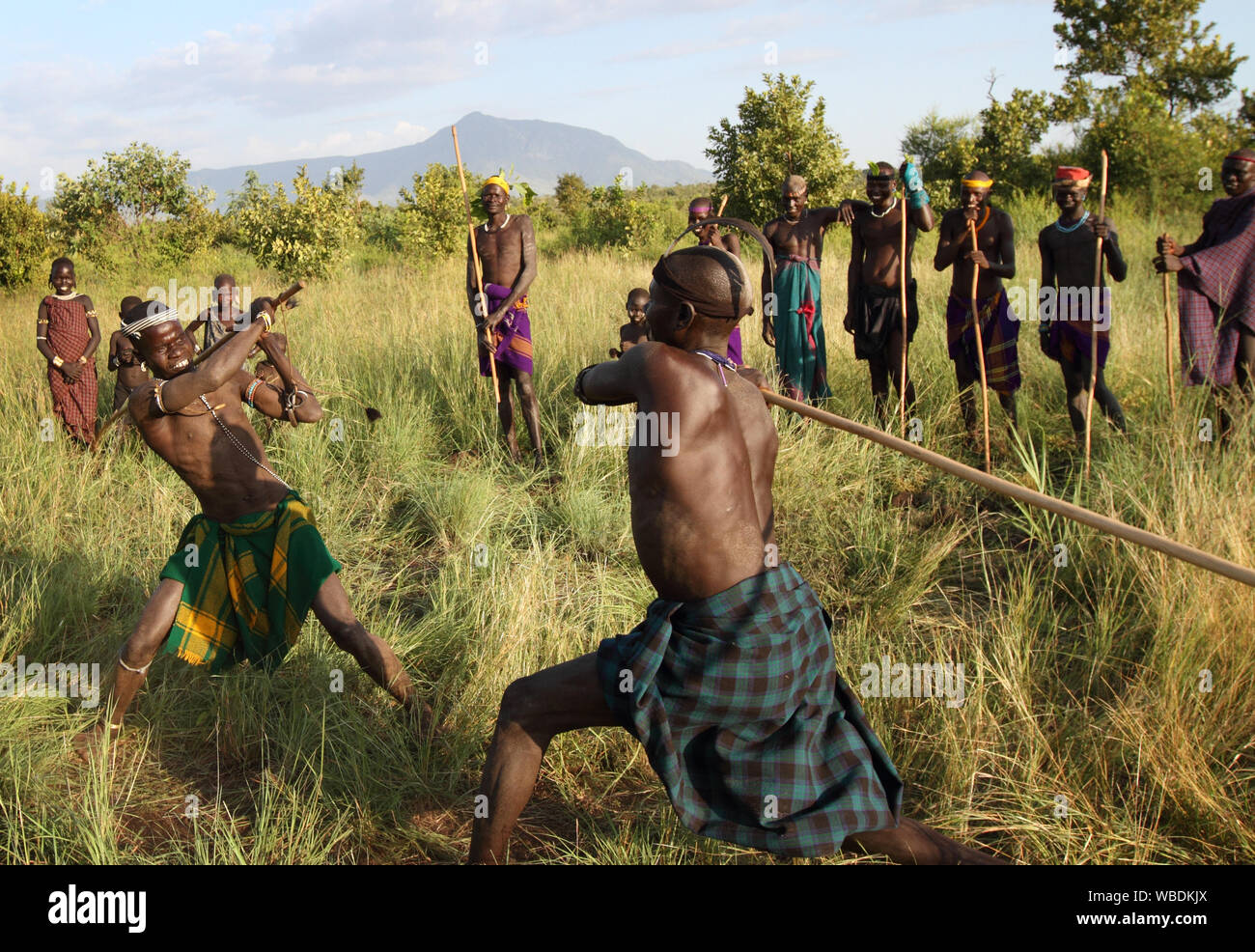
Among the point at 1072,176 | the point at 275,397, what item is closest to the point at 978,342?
the point at 1072,176

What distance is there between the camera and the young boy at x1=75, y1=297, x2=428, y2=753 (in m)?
3.30

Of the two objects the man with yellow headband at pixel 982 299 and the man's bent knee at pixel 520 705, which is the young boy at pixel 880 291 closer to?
the man with yellow headband at pixel 982 299

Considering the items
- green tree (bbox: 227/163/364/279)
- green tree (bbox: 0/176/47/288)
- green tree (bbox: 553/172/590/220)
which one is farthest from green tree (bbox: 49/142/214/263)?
green tree (bbox: 553/172/590/220)

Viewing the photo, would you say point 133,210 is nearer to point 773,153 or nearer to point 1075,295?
point 773,153

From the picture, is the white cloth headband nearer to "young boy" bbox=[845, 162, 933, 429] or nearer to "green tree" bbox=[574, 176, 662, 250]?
"young boy" bbox=[845, 162, 933, 429]

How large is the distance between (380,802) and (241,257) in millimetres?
14651

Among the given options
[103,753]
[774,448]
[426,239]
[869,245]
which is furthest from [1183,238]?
[103,753]

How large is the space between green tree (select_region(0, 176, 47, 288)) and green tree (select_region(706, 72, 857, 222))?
8575mm

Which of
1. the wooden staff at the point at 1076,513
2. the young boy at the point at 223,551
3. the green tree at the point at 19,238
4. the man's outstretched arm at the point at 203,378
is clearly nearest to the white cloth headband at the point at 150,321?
the young boy at the point at 223,551

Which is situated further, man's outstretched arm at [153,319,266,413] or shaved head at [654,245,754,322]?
man's outstretched arm at [153,319,266,413]

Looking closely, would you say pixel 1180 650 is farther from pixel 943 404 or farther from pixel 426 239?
pixel 426 239

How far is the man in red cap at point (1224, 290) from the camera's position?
5.29 metres

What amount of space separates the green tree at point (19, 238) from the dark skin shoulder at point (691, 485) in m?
12.4

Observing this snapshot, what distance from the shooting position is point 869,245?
6453 mm
